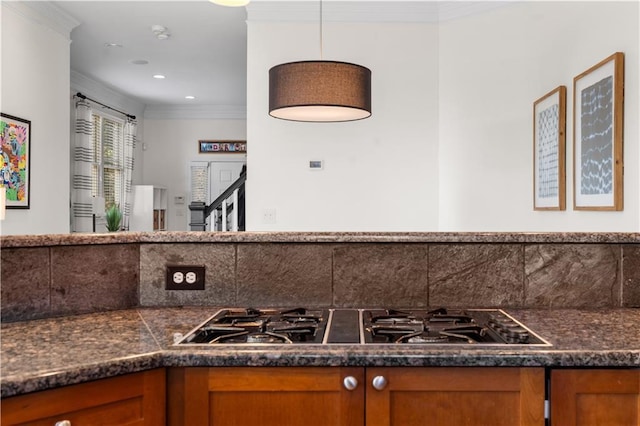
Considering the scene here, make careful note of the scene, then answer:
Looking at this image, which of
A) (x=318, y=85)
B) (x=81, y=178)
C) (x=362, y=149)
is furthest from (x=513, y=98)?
(x=81, y=178)

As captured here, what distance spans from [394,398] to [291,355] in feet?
0.87

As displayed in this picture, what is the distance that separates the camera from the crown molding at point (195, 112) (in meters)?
8.04

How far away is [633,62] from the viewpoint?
2.17 meters

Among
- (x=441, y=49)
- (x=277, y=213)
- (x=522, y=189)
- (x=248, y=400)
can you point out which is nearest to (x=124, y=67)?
(x=277, y=213)

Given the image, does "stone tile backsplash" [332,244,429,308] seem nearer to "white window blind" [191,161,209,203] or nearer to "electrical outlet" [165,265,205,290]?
"electrical outlet" [165,265,205,290]

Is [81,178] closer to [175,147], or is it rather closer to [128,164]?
[128,164]

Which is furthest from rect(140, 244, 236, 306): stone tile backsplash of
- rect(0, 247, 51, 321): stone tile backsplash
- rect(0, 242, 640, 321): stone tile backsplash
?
rect(0, 247, 51, 321): stone tile backsplash

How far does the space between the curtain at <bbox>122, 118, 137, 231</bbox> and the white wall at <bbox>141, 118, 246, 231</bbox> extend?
67 centimetres

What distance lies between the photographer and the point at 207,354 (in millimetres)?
1158

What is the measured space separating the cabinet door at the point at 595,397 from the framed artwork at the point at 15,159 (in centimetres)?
387

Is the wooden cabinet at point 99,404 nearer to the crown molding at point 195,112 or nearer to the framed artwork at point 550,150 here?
the framed artwork at point 550,150

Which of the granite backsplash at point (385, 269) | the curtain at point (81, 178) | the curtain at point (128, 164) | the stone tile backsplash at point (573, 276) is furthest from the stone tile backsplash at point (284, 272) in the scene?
the curtain at point (128, 164)

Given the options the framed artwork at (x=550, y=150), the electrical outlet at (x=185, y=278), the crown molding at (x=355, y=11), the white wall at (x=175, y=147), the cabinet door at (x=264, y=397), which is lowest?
the cabinet door at (x=264, y=397)

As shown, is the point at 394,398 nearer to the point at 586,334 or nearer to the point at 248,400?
the point at 248,400
